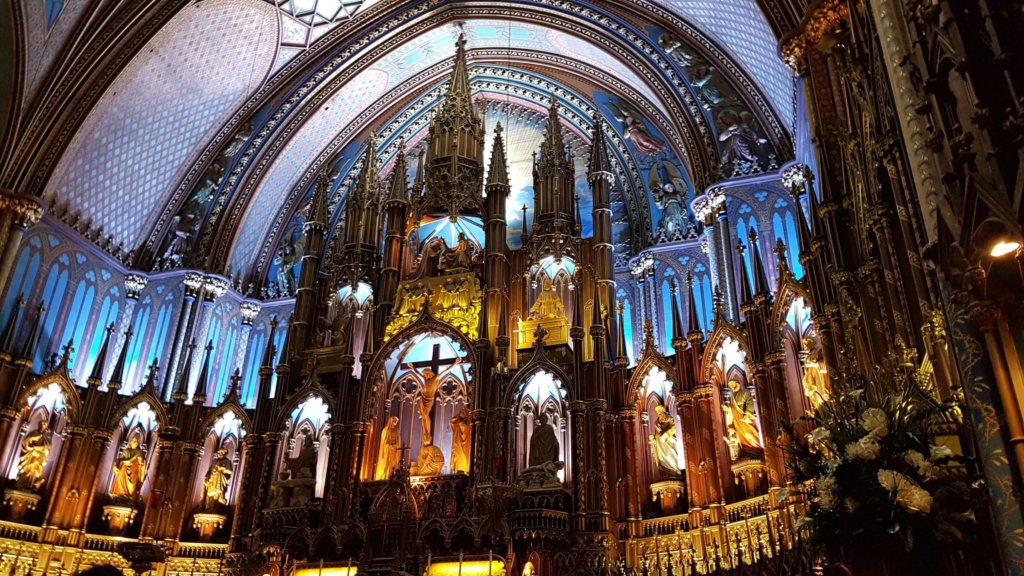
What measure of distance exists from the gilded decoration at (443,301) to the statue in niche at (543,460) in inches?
130

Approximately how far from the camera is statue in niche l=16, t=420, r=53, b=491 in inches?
748

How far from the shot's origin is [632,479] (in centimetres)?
1681

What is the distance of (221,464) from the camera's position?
21.1 meters

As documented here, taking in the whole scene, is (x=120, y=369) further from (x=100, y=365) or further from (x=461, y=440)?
(x=461, y=440)

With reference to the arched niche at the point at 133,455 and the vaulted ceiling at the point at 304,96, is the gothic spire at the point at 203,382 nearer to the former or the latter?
the arched niche at the point at 133,455

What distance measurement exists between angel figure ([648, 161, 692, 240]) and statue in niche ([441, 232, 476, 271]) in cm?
522

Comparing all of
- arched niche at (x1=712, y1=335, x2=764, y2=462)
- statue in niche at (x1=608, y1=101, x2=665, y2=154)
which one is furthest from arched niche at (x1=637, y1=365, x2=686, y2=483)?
statue in niche at (x1=608, y1=101, x2=665, y2=154)

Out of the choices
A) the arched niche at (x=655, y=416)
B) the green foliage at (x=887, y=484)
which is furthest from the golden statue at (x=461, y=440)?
the green foliage at (x=887, y=484)

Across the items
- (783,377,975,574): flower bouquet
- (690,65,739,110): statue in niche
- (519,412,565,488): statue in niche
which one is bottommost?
(783,377,975,574): flower bouquet

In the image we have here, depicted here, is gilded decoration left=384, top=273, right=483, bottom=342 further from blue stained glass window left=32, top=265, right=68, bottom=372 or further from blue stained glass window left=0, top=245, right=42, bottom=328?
blue stained glass window left=0, top=245, right=42, bottom=328

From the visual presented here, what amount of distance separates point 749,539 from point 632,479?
334 centimetres

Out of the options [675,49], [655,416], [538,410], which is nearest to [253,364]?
[538,410]

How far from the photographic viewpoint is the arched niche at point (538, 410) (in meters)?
18.0

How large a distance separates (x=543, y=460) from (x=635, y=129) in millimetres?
11425
